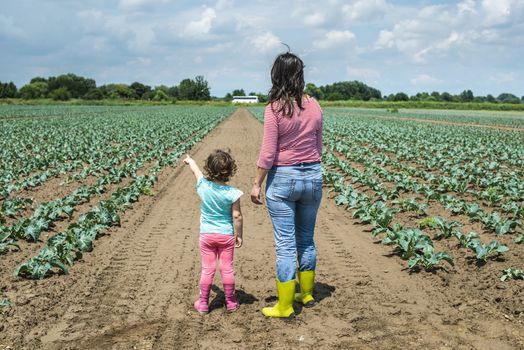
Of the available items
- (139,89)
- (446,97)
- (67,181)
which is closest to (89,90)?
(139,89)

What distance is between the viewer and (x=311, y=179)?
467cm

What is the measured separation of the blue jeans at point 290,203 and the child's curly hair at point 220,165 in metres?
0.38

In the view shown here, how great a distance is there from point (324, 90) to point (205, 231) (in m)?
160

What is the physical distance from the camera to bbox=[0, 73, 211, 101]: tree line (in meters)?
111

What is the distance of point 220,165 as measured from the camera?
461 cm

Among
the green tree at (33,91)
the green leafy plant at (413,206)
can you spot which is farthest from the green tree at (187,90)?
the green leafy plant at (413,206)

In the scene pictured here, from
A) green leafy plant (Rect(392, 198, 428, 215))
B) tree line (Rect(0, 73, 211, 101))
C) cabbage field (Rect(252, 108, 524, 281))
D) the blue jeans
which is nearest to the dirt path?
cabbage field (Rect(252, 108, 524, 281))

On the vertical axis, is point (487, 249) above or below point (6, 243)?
above

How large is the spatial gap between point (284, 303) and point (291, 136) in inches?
62.1

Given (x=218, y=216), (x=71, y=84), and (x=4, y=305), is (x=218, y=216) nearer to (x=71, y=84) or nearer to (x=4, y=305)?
(x=4, y=305)

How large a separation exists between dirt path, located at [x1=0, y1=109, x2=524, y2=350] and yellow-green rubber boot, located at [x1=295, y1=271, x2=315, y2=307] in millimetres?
88

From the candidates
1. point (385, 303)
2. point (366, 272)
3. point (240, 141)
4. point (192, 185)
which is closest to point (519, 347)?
point (385, 303)

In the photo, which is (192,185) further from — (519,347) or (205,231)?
(519,347)

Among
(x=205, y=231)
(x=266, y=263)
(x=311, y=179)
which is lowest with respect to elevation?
(x=266, y=263)
